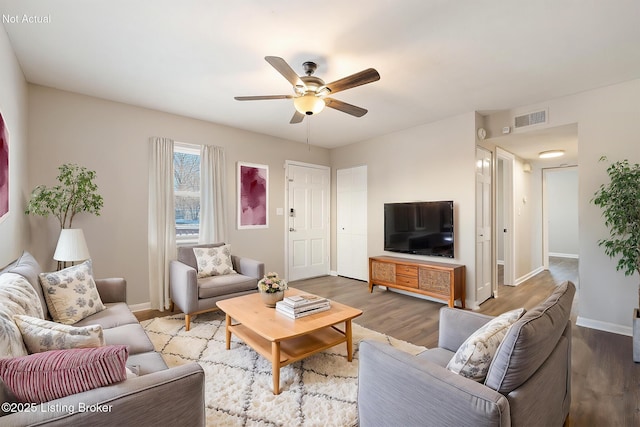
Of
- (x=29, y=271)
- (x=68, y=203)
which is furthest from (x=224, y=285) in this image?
(x=68, y=203)

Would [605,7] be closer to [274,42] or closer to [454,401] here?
[274,42]

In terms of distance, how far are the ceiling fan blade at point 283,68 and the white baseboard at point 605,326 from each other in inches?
156

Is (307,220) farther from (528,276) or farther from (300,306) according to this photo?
(528,276)

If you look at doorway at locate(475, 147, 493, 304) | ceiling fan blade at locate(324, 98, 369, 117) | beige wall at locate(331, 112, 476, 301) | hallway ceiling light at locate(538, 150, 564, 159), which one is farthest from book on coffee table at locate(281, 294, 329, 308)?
hallway ceiling light at locate(538, 150, 564, 159)

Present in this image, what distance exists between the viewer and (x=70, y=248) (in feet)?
9.14

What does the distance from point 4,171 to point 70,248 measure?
0.99 m

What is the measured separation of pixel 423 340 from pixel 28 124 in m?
4.63

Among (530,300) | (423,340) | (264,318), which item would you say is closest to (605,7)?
(423,340)

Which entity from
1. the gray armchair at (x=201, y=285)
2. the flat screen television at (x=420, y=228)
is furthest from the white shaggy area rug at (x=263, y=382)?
the flat screen television at (x=420, y=228)

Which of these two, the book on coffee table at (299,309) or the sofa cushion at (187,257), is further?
the sofa cushion at (187,257)

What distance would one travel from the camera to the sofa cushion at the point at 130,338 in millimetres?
1735

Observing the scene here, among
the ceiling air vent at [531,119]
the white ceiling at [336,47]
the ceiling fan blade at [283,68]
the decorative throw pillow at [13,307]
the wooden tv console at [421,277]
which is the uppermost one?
the white ceiling at [336,47]

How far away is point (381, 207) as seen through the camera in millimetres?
4996

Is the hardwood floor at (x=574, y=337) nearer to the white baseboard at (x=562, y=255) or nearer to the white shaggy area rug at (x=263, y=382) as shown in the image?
the white shaggy area rug at (x=263, y=382)
